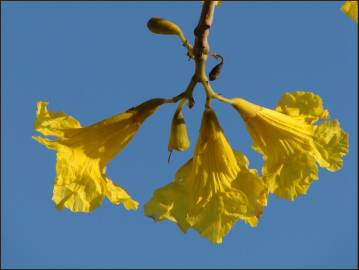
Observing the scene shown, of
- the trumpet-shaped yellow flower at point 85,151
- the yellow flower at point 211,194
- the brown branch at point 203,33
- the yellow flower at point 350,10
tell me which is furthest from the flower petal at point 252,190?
the yellow flower at point 350,10

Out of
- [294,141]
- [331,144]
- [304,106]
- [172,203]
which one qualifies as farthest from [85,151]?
[331,144]

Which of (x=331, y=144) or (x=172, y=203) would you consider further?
(x=331, y=144)

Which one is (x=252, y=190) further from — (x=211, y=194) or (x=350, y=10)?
(x=350, y=10)

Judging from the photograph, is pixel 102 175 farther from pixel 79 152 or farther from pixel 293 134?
pixel 293 134

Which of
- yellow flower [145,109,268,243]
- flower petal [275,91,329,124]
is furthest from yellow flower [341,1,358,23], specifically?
yellow flower [145,109,268,243]

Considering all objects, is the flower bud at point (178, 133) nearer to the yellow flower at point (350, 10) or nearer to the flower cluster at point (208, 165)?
the flower cluster at point (208, 165)

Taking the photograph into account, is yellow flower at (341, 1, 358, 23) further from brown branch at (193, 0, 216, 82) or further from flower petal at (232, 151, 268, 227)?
brown branch at (193, 0, 216, 82)

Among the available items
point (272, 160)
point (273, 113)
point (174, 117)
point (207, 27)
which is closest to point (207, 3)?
point (207, 27)
